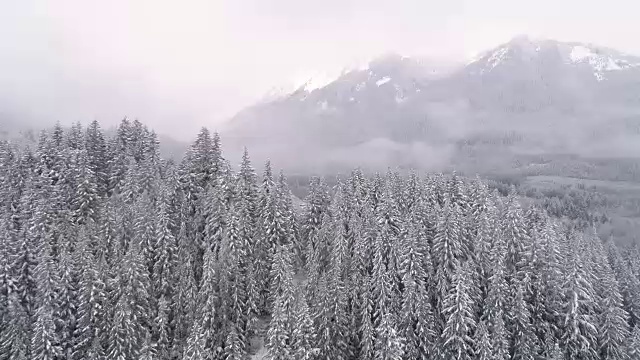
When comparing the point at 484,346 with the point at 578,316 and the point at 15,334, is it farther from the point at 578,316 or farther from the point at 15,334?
the point at 15,334

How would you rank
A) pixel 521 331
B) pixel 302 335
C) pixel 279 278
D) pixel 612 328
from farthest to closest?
pixel 279 278, pixel 612 328, pixel 521 331, pixel 302 335

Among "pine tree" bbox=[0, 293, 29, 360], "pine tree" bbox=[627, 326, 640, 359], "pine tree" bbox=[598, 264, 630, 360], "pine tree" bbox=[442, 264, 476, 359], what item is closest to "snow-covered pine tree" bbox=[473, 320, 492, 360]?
"pine tree" bbox=[442, 264, 476, 359]

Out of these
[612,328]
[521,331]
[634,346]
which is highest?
[521,331]

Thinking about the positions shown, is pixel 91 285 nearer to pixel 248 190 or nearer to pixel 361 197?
pixel 248 190

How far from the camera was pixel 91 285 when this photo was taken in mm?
55000

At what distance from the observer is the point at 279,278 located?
61.8 metres

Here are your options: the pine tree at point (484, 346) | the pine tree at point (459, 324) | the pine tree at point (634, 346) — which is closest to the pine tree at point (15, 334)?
the pine tree at point (459, 324)

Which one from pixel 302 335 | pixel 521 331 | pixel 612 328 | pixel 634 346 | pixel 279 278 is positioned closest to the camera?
pixel 302 335

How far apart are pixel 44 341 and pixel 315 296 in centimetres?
3020

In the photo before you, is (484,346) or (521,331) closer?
(484,346)

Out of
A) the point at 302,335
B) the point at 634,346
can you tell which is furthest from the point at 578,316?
the point at 302,335

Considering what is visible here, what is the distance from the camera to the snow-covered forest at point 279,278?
54.0 m

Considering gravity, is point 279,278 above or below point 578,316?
above

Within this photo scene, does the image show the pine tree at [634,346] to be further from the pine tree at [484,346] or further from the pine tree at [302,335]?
the pine tree at [302,335]
